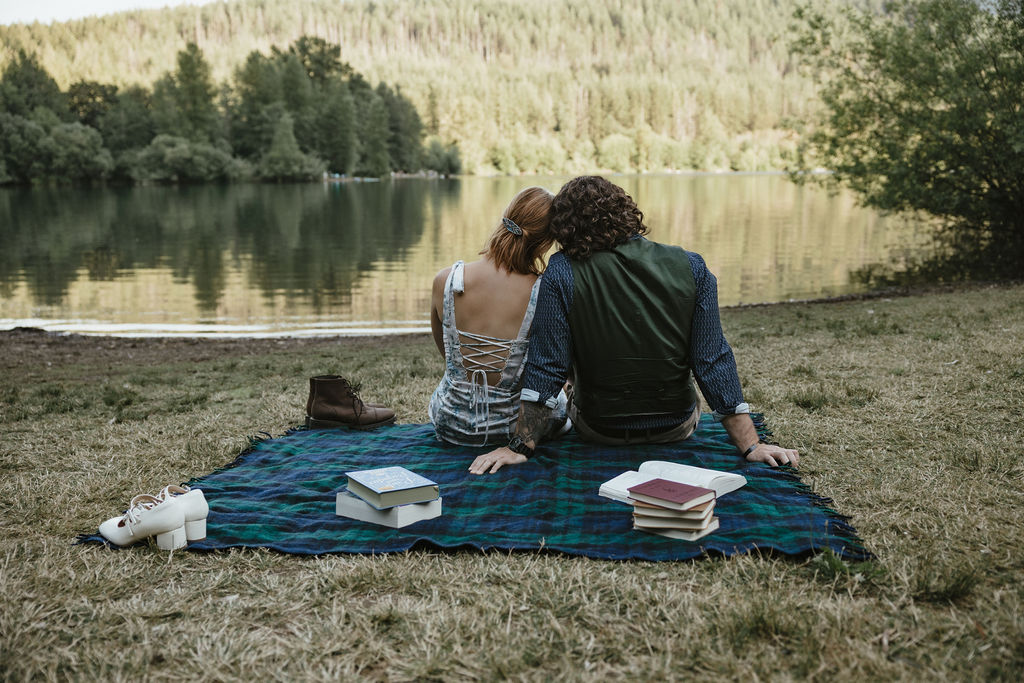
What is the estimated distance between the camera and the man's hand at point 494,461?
4184mm

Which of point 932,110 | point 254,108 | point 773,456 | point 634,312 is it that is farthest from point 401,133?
point 773,456

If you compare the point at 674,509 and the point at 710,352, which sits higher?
the point at 710,352

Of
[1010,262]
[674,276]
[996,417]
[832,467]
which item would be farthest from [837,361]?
[1010,262]

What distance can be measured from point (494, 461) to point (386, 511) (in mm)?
829

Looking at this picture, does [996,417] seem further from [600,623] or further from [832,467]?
[600,623]

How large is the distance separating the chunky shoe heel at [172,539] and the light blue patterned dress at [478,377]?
5.64ft

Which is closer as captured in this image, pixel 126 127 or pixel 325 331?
pixel 325 331

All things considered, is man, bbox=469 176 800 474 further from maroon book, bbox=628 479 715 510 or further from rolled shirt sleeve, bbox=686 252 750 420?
maroon book, bbox=628 479 715 510

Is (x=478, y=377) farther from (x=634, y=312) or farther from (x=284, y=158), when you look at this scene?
(x=284, y=158)

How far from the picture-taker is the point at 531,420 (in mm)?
4297

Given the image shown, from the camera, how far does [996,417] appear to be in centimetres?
516

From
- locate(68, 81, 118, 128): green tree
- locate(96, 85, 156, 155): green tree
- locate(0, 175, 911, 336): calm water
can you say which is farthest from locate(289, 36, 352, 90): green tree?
locate(0, 175, 911, 336): calm water

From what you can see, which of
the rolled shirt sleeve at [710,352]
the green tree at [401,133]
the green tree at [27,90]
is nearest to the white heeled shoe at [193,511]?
the rolled shirt sleeve at [710,352]

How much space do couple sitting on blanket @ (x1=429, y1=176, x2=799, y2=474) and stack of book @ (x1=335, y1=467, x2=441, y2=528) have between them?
59 cm
